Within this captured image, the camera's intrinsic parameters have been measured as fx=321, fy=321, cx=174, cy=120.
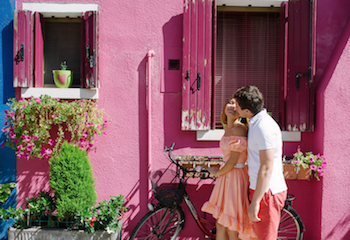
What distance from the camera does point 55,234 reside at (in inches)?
142

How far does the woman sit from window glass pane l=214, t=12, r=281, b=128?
1.20m

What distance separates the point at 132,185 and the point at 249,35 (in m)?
2.47

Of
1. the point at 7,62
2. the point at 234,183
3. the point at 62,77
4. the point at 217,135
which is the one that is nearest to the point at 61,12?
the point at 62,77

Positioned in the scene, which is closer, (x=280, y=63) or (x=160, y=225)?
(x=160, y=225)

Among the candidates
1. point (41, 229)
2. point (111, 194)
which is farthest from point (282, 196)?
point (41, 229)

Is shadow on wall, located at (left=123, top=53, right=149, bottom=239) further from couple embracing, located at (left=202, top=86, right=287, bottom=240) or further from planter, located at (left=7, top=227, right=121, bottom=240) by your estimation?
couple embracing, located at (left=202, top=86, right=287, bottom=240)

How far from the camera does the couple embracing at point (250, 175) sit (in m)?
2.49

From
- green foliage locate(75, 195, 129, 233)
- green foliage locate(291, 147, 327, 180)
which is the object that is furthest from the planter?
green foliage locate(291, 147, 327, 180)

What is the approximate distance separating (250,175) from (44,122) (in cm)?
240

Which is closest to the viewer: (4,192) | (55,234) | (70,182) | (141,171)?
(70,182)

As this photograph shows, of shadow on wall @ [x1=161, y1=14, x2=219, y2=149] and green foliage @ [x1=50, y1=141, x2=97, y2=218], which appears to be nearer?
green foliage @ [x1=50, y1=141, x2=97, y2=218]

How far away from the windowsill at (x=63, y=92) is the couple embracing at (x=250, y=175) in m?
1.70

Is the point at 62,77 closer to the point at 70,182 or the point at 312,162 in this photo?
the point at 70,182

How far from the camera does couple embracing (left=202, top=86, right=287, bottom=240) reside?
2.49 metres
